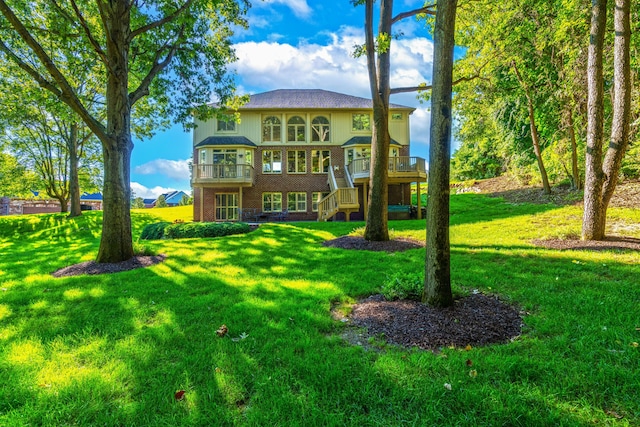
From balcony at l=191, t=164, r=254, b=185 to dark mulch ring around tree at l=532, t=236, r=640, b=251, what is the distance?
52.3 feet

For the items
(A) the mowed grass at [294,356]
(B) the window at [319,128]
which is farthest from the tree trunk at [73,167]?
(A) the mowed grass at [294,356]

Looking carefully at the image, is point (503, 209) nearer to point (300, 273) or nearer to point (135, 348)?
point (300, 273)

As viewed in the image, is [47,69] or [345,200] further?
[345,200]

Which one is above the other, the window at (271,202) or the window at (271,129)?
the window at (271,129)

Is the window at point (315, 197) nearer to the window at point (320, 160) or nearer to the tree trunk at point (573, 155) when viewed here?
the window at point (320, 160)

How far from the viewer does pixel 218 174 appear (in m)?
19.3

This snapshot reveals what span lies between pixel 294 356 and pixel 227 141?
19.8 metres

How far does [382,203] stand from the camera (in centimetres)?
852

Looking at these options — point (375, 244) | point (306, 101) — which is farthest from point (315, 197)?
point (375, 244)

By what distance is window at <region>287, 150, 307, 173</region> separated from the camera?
2141 cm

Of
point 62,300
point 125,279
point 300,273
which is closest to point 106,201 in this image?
point 125,279

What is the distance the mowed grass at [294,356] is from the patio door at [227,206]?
1541 cm

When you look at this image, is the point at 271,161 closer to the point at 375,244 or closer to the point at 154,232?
the point at 154,232

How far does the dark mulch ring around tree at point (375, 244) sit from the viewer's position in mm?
7877
